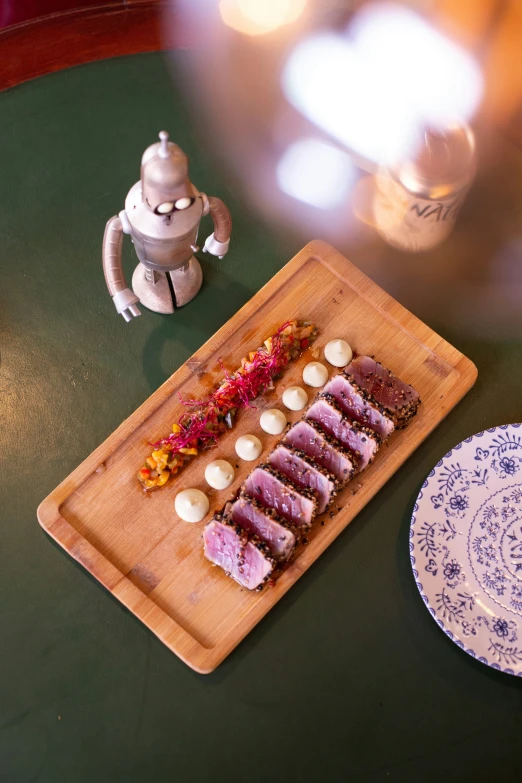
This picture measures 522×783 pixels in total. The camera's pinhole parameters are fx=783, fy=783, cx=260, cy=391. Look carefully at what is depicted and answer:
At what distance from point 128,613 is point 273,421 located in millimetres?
587

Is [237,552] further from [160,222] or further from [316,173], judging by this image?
[316,173]

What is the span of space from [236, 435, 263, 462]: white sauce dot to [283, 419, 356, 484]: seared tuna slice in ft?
0.23

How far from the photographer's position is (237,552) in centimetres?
184

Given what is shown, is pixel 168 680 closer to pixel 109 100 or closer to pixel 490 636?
pixel 490 636

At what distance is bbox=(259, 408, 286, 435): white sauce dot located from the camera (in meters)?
1.97

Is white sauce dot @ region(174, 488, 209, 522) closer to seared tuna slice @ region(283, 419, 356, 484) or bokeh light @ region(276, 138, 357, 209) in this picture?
seared tuna slice @ region(283, 419, 356, 484)

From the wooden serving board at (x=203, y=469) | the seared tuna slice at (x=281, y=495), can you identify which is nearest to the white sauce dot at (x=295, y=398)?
the wooden serving board at (x=203, y=469)

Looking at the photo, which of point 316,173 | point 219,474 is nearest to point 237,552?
point 219,474

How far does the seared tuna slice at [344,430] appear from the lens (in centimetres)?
191

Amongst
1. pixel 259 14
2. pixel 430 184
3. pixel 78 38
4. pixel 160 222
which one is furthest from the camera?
pixel 259 14

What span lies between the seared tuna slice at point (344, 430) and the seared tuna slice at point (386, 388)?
0.28 feet

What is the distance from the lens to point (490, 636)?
1882 millimetres

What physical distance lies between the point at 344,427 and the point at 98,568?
684 mm

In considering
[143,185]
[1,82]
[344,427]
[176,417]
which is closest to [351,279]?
[344,427]
